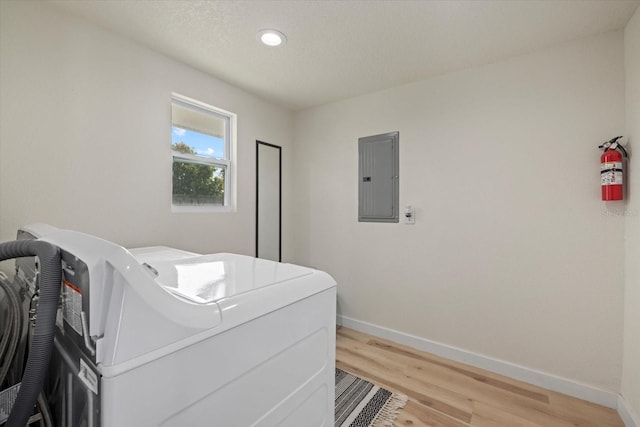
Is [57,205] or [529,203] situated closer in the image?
[57,205]

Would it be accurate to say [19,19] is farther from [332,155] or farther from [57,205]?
[332,155]

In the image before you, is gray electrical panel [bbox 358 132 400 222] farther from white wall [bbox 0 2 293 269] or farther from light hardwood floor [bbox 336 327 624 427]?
white wall [bbox 0 2 293 269]

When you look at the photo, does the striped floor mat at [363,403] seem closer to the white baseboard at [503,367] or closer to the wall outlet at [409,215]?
the white baseboard at [503,367]

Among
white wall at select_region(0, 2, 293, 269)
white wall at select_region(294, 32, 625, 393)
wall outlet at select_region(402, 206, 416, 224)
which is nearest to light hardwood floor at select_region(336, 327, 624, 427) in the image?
white wall at select_region(294, 32, 625, 393)

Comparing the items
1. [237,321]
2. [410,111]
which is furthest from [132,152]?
[410,111]

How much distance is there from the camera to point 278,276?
0.94 m

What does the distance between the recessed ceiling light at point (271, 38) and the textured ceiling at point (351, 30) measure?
0.04 meters

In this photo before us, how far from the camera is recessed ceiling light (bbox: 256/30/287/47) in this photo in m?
1.76

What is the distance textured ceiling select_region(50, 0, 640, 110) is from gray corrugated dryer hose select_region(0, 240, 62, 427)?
1.56 metres

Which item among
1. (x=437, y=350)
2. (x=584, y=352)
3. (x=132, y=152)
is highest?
(x=132, y=152)

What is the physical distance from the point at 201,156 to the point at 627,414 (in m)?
3.33

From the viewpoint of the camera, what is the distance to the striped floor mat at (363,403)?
1606 millimetres

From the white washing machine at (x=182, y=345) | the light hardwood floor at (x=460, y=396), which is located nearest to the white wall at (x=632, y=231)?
the light hardwood floor at (x=460, y=396)

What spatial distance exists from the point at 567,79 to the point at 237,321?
2.50 meters
